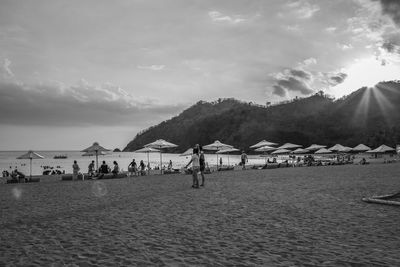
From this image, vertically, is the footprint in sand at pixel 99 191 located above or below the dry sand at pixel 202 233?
above

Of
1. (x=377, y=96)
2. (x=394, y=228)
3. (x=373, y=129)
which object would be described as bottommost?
(x=394, y=228)

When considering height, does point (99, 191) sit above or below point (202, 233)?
above

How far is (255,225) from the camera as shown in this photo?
325 inches

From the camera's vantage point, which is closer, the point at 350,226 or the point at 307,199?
the point at 350,226

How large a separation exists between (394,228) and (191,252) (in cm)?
489

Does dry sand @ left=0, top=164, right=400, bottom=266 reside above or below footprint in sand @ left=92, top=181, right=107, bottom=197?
below

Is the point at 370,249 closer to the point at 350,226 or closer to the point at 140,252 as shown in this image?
the point at 350,226

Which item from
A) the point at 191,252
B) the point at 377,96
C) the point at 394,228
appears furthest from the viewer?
the point at 377,96

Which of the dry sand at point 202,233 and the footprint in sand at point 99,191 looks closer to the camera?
the dry sand at point 202,233

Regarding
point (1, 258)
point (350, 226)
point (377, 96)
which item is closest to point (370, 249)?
point (350, 226)

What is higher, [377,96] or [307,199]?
[377,96]

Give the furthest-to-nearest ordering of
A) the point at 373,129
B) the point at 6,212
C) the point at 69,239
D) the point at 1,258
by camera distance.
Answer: the point at 373,129
the point at 6,212
the point at 69,239
the point at 1,258

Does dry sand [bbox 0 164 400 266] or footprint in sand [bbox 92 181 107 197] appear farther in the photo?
footprint in sand [bbox 92 181 107 197]

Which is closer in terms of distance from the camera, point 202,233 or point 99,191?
point 202,233
